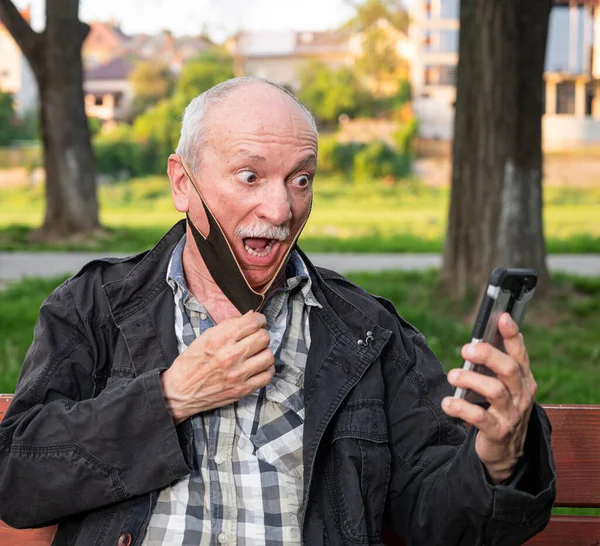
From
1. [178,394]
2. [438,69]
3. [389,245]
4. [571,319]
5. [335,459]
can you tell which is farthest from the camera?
[438,69]

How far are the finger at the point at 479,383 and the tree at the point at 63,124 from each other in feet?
42.1

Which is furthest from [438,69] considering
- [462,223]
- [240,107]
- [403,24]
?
[240,107]

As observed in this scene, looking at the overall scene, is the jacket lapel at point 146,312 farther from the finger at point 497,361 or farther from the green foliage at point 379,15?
the green foliage at point 379,15

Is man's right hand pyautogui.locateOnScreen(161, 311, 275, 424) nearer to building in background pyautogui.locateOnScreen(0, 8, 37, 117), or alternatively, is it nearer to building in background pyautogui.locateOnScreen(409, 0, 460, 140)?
Answer: building in background pyautogui.locateOnScreen(409, 0, 460, 140)

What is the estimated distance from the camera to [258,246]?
2.44m

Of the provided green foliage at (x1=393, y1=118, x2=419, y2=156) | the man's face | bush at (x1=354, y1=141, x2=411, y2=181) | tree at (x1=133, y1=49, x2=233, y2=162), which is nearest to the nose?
the man's face

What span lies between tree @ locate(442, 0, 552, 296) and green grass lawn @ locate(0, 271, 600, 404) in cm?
38

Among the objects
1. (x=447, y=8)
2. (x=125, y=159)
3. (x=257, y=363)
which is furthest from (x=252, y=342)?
(x=447, y=8)

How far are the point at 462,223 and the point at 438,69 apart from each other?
55.5 metres

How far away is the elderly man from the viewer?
217 cm

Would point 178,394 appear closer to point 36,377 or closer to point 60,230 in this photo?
point 36,377

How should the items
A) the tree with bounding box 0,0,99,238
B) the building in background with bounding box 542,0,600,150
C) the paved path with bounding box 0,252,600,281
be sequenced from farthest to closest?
the building in background with bounding box 542,0,600,150, the tree with bounding box 0,0,99,238, the paved path with bounding box 0,252,600,281

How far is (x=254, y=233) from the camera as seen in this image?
94.9 inches

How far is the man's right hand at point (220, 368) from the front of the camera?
215cm
